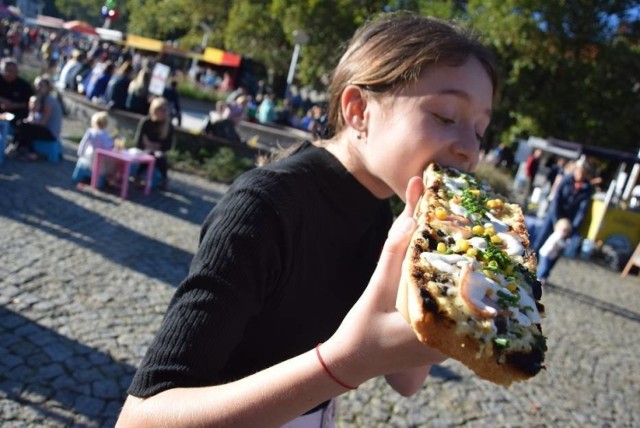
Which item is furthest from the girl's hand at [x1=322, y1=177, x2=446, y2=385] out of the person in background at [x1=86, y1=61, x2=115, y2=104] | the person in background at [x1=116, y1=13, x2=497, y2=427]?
the person in background at [x1=86, y1=61, x2=115, y2=104]

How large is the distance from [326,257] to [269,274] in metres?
0.28

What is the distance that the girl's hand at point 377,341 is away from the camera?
113 centimetres

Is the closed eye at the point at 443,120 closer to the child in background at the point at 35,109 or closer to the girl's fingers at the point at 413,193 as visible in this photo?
the girl's fingers at the point at 413,193

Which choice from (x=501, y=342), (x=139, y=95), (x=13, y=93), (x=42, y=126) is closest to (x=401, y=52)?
(x=501, y=342)

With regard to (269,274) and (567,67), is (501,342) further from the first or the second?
(567,67)

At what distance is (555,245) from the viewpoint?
9.03 meters

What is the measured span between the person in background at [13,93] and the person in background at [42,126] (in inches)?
20.3

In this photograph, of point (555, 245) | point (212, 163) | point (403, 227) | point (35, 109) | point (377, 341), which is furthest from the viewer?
point (212, 163)

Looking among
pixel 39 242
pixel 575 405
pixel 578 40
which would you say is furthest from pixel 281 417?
pixel 578 40

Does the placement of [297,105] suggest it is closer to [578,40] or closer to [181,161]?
[578,40]

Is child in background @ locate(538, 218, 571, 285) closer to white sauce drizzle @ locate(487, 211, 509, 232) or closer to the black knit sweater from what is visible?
white sauce drizzle @ locate(487, 211, 509, 232)

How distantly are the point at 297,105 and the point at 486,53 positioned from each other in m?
30.1

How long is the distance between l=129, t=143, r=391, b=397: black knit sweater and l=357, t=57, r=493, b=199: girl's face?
15 cm

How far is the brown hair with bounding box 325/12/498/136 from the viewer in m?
1.67
